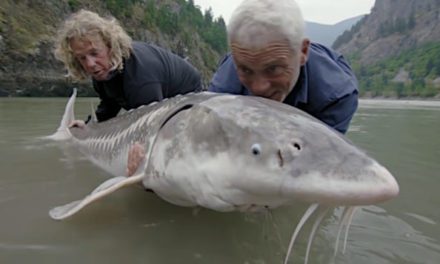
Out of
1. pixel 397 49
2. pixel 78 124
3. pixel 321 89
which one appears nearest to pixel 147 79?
pixel 78 124

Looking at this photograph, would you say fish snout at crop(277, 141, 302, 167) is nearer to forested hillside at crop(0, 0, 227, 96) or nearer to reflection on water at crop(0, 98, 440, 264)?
reflection on water at crop(0, 98, 440, 264)

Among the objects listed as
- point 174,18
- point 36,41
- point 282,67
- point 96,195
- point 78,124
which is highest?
point 282,67

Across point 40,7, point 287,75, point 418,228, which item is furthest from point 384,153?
point 40,7

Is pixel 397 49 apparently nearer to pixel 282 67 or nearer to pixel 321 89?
pixel 321 89

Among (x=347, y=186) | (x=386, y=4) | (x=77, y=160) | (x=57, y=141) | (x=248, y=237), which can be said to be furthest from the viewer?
(x=386, y=4)

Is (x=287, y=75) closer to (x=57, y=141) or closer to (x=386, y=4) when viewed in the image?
(x=57, y=141)

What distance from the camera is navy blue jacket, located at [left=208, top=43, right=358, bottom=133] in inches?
84.5

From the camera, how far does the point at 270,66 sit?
5.78 feet

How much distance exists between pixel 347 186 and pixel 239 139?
39 centimetres

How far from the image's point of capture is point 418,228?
2.04m

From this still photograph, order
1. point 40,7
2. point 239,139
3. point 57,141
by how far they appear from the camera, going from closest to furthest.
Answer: point 239,139 < point 57,141 < point 40,7

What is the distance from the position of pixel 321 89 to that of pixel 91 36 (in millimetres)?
1628

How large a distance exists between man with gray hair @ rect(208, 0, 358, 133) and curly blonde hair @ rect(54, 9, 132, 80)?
96 centimetres

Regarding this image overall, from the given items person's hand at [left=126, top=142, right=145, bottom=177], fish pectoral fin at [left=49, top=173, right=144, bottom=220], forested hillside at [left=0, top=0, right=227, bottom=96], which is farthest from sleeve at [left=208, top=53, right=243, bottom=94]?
forested hillside at [left=0, top=0, right=227, bottom=96]
